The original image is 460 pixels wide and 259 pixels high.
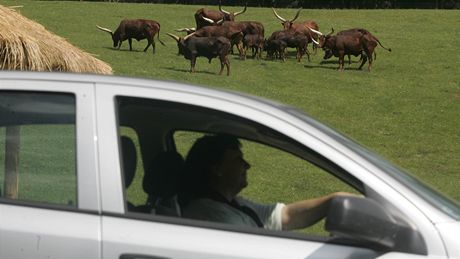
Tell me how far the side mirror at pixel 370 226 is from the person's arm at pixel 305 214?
23.5 inches

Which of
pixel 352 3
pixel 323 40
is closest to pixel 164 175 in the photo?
pixel 323 40

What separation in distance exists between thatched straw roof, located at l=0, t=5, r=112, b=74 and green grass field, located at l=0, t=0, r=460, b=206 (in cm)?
593

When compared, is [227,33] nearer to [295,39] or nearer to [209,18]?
[295,39]

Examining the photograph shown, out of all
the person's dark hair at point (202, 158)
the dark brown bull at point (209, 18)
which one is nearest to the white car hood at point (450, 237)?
the person's dark hair at point (202, 158)

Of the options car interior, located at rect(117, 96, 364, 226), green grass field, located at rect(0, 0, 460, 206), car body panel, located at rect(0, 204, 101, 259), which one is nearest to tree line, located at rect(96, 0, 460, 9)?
green grass field, located at rect(0, 0, 460, 206)

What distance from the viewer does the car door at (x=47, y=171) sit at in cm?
397

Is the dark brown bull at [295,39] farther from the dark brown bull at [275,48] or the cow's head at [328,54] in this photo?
the cow's head at [328,54]

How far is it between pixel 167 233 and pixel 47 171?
60 centimetres

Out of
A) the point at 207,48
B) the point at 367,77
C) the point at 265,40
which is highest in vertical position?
the point at 207,48

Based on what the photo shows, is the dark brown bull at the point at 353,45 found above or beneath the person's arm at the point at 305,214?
beneath

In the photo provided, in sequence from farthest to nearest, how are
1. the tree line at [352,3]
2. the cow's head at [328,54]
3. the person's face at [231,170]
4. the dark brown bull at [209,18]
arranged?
the tree line at [352,3] → the dark brown bull at [209,18] → the cow's head at [328,54] → the person's face at [231,170]

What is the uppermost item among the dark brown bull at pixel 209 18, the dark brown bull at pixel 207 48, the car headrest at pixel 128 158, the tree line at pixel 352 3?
the car headrest at pixel 128 158

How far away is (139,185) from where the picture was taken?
4.31m

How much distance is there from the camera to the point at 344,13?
→ 142ft
